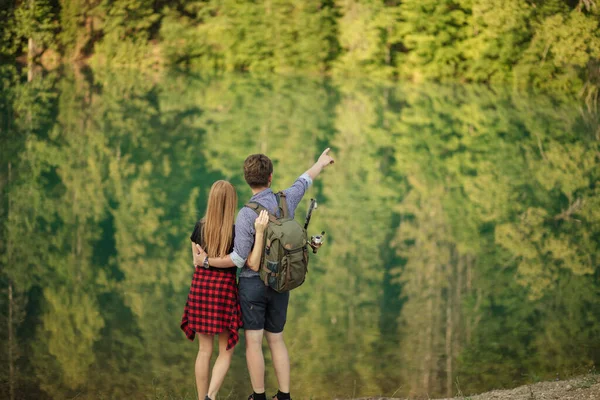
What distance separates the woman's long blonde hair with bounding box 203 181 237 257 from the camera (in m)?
3.83

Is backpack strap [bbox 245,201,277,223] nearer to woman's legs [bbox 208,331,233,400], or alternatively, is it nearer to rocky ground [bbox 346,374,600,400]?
woman's legs [bbox 208,331,233,400]

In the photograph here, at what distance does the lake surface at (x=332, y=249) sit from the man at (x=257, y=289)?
0.88 m

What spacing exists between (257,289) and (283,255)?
0.25 metres

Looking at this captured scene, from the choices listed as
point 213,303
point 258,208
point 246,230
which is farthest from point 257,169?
point 213,303

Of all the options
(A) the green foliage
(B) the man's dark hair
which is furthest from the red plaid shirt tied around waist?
(A) the green foliage

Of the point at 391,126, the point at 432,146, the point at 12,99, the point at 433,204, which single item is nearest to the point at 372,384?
the point at 433,204

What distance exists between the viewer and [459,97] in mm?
24797

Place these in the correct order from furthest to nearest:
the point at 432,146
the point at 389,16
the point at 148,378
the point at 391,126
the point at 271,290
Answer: the point at 389,16
the point at 391,126
the point at 432,146
the point at 148,378
the point at 271,290

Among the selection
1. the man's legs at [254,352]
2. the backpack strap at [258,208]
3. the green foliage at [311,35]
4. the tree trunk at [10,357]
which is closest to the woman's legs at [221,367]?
the man's legs at [254,352]

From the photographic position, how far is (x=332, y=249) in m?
8.66

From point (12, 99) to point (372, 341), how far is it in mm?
14834

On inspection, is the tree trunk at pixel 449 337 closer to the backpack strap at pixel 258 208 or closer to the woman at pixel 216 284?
the woman at pixel 216 284

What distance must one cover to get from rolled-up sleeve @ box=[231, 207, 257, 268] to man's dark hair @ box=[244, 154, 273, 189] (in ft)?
0.45

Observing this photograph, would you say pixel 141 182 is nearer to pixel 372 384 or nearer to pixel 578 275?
pixel 578 275
